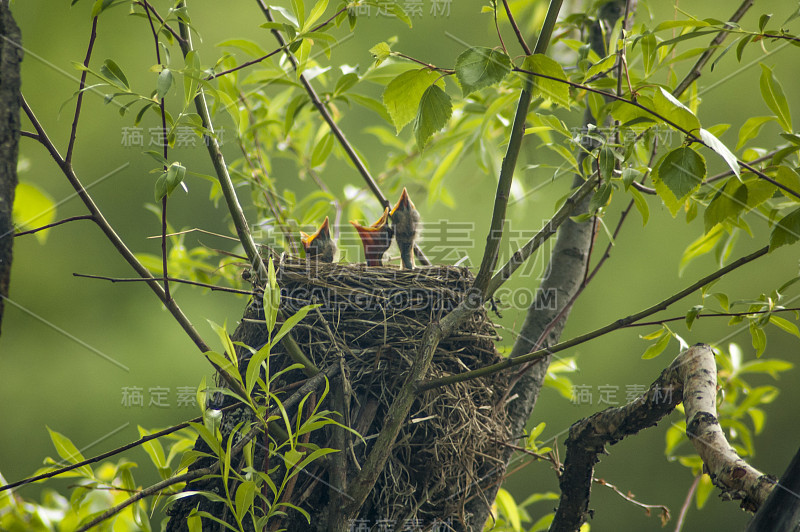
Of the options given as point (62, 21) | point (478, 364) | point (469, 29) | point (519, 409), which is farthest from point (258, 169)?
point (62, 21)

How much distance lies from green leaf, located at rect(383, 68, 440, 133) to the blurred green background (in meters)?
2.26

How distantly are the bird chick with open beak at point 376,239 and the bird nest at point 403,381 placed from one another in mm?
334

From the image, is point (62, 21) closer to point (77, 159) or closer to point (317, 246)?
point (77, 159)

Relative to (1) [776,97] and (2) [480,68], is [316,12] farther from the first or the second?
(1) [776,97]

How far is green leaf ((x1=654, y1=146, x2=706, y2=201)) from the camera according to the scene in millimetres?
706

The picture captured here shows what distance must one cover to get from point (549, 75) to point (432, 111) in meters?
0.15

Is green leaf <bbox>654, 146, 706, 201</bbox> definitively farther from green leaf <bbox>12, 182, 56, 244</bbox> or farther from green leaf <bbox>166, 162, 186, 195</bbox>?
green leaf <bbox>12, 182, 56, 244</bbox>

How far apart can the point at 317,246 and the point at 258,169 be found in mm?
265

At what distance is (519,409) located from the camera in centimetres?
137

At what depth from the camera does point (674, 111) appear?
0.69 m

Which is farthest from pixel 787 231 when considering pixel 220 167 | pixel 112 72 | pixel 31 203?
pixel 31 203

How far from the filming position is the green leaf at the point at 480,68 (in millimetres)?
712

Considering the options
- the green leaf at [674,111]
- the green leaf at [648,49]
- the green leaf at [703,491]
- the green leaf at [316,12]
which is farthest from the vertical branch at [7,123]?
the green leaf at [703,491]

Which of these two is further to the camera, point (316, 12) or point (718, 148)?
point (316, 12)
